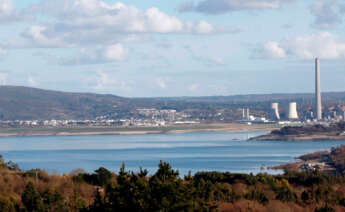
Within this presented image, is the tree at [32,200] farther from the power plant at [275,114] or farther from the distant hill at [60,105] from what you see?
the distant hill at [60,105]

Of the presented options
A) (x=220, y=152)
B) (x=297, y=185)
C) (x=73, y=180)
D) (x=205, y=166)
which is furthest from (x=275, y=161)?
(x=73, y=180)

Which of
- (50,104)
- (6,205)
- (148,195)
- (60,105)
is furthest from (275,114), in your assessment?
(148,195)

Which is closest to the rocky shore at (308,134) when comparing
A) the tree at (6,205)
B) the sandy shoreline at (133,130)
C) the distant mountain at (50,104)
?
the sandy shoreline at (133,130)

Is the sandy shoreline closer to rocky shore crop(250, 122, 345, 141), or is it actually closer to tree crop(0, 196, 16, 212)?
rocky shore crop(250, 122, 345, 141)

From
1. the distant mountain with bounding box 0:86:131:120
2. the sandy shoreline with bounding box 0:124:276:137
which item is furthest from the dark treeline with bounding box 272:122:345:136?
the distant mountain with bounding box 0:86:131:120

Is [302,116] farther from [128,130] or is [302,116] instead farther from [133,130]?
[128,130]

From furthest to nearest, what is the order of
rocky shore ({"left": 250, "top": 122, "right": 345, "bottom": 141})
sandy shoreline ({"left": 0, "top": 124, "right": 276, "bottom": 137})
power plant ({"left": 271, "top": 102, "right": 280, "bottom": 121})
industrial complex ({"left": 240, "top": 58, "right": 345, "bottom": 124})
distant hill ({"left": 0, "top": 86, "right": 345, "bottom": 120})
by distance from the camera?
1. distant hill ({"left": 0, "top": 86, "right": 345, "bottom": 120})
2. power plant ({"left": 271, "top": 102, "right": 280, "bottom": 121})
3. industrial complex ({"left": 240, "top": 58, "right": 345, "bottom": 124})
4. sandy shoreline ({"left": 0, "top": 124, "right": 276, "bottom": 137})
5. rocky shore ({"left": 250, "top": 122, "right": 345, "bottom": 141})

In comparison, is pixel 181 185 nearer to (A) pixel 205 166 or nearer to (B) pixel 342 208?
(B) pixel 342 208
